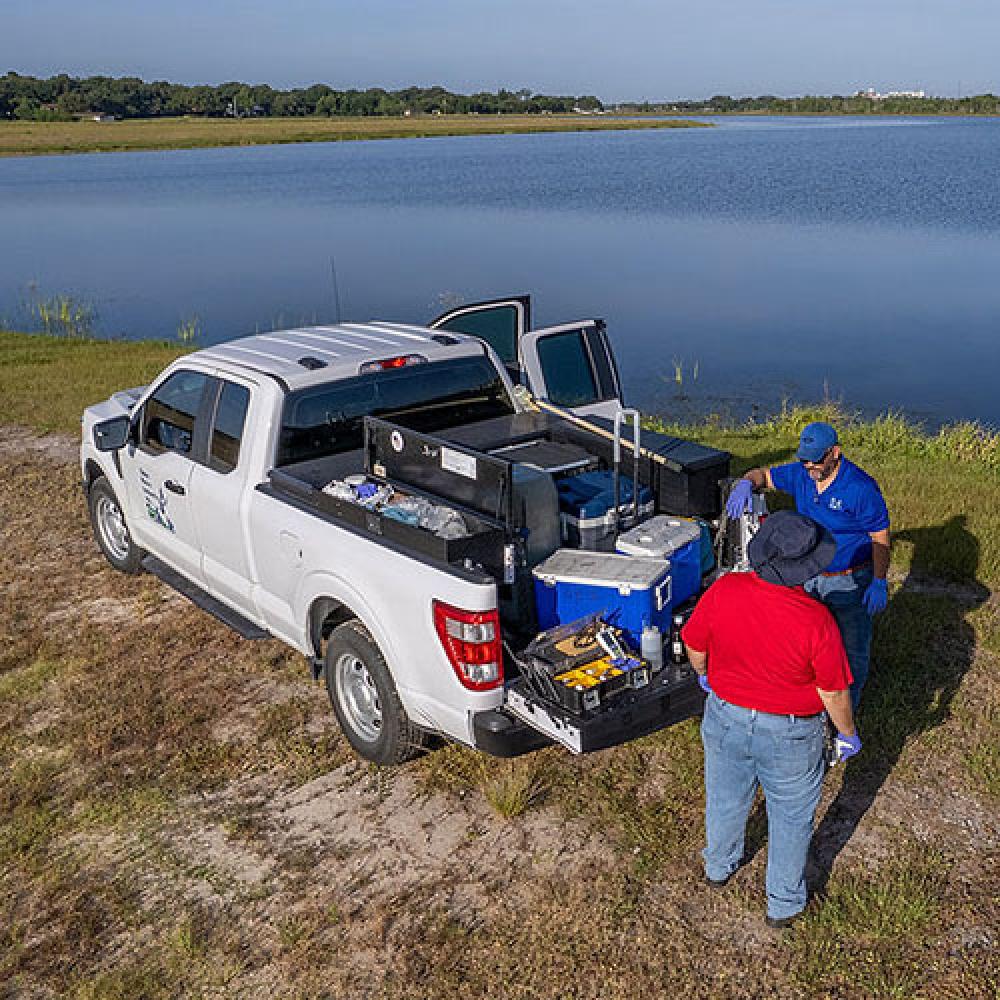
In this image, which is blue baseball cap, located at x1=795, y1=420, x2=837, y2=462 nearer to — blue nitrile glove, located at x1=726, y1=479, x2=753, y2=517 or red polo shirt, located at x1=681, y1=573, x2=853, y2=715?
blue nitrile glove, located at x1=726, y1=479, x2=753, y2=517

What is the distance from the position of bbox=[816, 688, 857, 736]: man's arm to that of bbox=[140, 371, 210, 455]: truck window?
4197mm

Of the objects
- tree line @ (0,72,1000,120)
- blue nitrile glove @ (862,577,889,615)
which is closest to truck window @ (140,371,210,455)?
blue nitrile glove @ (862,577,889,615)

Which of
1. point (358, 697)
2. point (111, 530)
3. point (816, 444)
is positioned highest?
point (816, 444)

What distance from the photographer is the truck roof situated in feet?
19.9

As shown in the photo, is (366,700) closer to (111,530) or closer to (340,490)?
(340,490)

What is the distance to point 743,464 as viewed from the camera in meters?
11.0

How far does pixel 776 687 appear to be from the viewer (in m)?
3.76

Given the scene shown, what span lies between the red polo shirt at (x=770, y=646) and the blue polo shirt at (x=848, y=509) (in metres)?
1.53

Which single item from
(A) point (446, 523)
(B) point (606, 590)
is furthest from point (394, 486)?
(B) point (606, 590)

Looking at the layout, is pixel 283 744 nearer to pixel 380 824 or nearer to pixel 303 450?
pixel 380 824

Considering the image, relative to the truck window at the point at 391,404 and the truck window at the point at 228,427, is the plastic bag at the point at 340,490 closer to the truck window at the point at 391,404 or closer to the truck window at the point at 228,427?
the truck window at the point at 391,404

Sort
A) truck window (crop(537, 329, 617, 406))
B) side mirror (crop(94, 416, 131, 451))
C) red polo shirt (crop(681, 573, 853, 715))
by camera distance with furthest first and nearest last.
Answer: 1. truck window (crop(537, 329, 617, 406))
2. side mirror (crop(94, 416, 131, 451))
3. red polo shirt (crop(681, 573, 853, 715))

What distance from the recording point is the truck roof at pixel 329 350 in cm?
607

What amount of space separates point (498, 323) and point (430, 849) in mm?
4024
